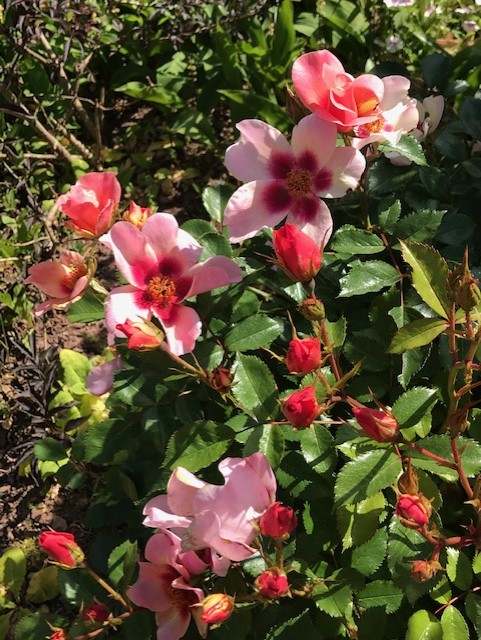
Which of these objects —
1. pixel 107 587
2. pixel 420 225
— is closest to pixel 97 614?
pixel 107 587

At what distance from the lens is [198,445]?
3.33 ft

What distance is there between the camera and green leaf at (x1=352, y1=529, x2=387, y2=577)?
1.06 meters

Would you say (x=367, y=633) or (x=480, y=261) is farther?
(x=480, y=261)

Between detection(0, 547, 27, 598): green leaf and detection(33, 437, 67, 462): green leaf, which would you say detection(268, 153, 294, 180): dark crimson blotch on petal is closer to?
detection(33, 437, 67, 462): green leaf

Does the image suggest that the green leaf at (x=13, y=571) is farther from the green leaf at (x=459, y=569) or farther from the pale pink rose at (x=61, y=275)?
the green leaf at (x=459, y=569)

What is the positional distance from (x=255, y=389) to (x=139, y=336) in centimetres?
24

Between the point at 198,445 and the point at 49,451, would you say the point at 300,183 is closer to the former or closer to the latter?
the point at 198,445

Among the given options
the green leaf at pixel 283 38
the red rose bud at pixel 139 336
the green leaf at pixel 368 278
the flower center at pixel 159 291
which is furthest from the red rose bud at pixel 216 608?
the green leaf at pixel 283 38

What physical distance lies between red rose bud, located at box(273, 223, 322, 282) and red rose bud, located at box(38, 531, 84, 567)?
0.48m

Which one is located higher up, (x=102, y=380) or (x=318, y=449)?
(x=318, y=449)

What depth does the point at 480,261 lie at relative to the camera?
51.9 inches

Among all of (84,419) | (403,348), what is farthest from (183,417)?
(84,419)

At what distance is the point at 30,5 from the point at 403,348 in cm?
148

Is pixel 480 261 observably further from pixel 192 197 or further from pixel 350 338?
pixel 192 197
